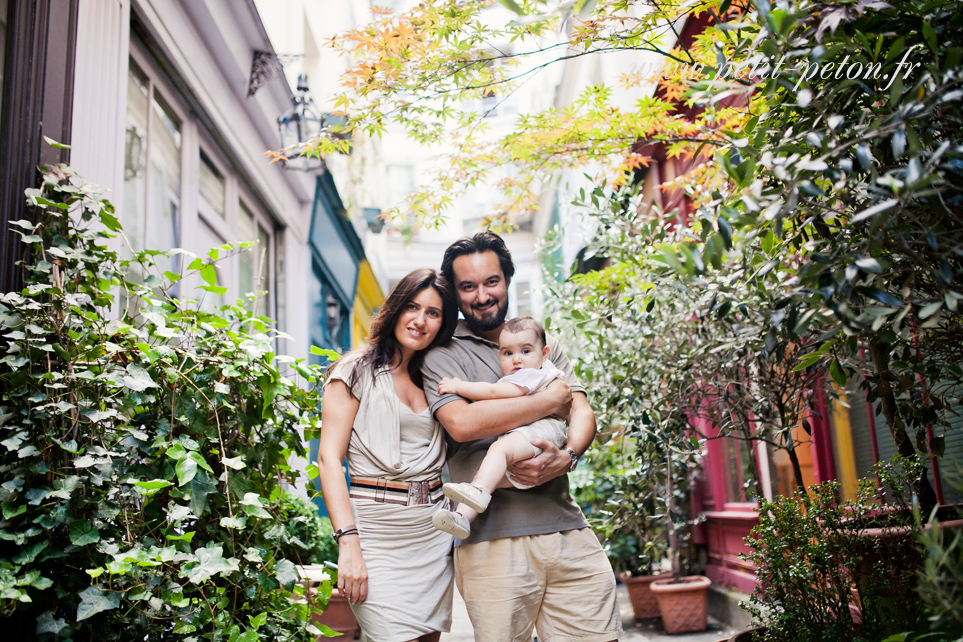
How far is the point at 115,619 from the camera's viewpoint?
2270 mm

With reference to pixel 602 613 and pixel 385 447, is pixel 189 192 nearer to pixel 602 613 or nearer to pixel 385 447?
pixel 385 447

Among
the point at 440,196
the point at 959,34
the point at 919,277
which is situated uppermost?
the point at 440,196

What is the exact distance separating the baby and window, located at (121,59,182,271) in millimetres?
2543

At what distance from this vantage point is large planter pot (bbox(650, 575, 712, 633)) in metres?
5.94

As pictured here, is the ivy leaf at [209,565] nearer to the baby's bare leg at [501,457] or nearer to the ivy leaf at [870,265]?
the baby's bare leg at [501,457]

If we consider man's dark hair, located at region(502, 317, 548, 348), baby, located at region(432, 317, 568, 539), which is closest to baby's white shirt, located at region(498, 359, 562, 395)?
baby, located at region(432, 317, 568, 539)

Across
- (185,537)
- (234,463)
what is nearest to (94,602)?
(185,537)

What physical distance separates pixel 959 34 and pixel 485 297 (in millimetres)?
1752

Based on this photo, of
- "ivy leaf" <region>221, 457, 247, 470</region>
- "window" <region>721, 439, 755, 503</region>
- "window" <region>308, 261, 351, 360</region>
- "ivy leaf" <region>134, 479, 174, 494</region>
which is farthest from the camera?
"window" <region>308, 261, 351, 360</region>

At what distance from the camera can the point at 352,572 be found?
7.91 ft

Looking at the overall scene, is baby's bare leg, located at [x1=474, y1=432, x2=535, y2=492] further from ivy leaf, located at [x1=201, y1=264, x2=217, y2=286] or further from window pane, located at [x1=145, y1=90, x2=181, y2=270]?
window pane, located at [x1=145, y1=90, x2=181, y2=270]

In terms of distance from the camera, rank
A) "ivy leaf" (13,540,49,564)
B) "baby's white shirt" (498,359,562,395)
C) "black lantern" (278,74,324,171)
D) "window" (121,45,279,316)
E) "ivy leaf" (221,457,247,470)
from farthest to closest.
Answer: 1. "black lantern" (278,74,324,171)
2. "window" (121,45,279,316)
3. "baby's white shirt" (498,359,562,395)
4. "ivy leaf" (221,457,247,470)
5. "ivy leaf" (13,540,49,564)

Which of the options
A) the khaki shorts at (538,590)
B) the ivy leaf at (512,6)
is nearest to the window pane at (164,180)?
the khaki shorts at (538,590)

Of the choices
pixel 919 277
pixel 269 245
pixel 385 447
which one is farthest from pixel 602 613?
pixel 269 245
